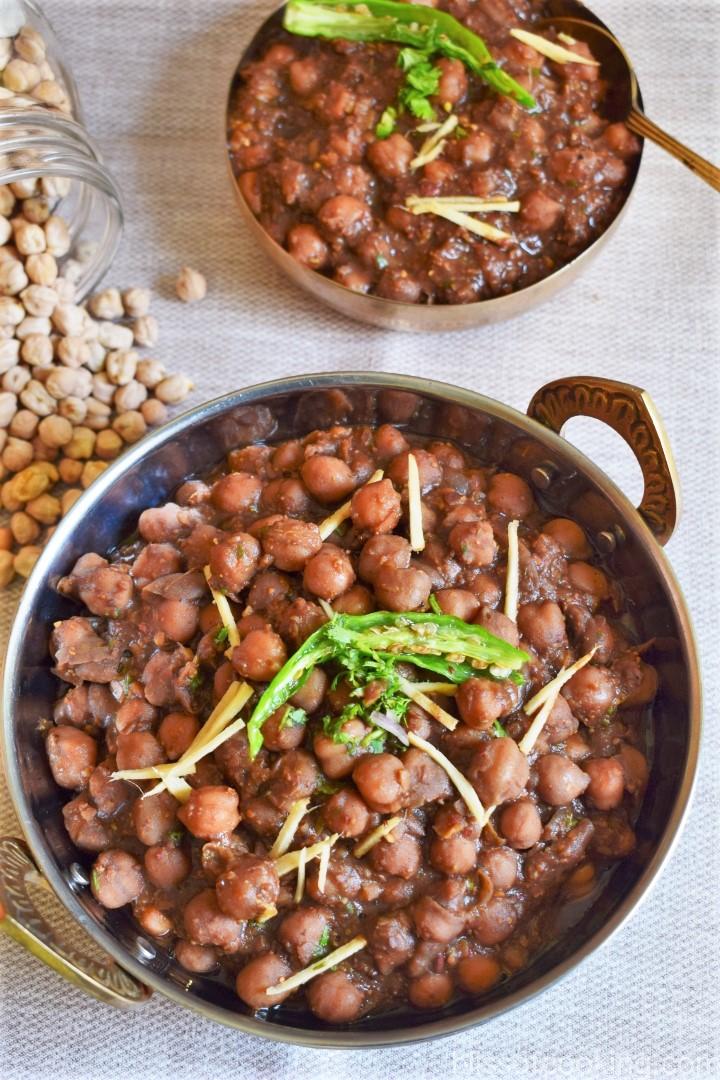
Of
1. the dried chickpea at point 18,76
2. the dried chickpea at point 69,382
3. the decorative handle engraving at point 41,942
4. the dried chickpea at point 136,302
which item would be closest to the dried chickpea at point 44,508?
the dried chickpea at point 69,382

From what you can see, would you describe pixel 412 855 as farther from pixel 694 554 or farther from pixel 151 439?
pixel 694 554

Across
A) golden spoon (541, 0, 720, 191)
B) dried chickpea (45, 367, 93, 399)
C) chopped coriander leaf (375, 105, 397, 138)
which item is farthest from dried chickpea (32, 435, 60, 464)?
golden spoon (541, 0, 720, 191)

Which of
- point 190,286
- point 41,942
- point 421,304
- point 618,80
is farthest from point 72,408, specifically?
point 618,80

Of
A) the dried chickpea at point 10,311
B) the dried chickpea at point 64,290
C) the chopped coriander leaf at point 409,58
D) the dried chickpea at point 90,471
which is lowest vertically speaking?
the dried chickpea at point 90,471

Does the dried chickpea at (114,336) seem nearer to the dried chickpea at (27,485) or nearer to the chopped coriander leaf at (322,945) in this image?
the dried chickpea at (27,485)

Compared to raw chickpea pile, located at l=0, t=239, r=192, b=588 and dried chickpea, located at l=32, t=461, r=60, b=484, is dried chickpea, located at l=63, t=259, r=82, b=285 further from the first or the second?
dried chickpea, located at l=32, t=461, r=60, b=484
